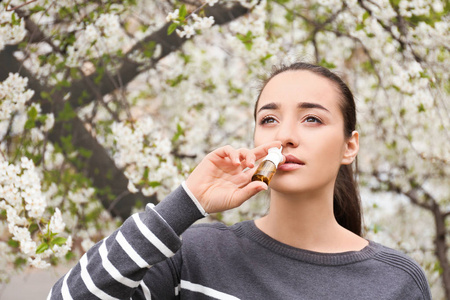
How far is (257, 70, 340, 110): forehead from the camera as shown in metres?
1.59

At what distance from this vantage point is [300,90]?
1.60m

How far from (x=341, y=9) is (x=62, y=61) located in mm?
1584

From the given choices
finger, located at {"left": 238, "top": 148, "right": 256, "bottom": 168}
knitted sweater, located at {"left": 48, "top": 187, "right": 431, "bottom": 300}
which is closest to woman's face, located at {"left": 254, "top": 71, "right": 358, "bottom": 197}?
finger, located at {"left": 238, "top": 148, "right": 256, "bottom": 168}

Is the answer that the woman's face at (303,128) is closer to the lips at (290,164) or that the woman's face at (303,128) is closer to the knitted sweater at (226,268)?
the lips at (290,164)

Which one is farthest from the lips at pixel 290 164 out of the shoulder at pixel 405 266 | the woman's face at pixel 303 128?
the shoulder at pixel 405 266

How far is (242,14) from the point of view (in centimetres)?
301

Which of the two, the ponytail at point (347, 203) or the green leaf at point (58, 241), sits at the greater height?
the green leaf at point (58, 241)

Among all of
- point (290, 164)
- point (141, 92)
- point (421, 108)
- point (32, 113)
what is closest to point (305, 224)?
point (290, 164)

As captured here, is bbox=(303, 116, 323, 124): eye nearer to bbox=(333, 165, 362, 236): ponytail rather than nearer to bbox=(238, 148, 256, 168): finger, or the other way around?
bbox=(238, 148, 256, 168): finger

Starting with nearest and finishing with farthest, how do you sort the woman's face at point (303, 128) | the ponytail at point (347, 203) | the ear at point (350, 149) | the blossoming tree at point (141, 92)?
1. the woman's face at point (303, 128)
2. the ear at point (350, 149)
3. the ponytail at point (347, 203)
4. the blossoming tree at point (141, 92)

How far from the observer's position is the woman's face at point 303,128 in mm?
1485

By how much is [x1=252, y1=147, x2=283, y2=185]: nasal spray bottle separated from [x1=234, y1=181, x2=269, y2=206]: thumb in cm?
2

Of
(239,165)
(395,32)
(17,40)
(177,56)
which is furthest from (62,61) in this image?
(395,32)

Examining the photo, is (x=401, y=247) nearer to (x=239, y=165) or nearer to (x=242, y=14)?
(x=242, y=14)
